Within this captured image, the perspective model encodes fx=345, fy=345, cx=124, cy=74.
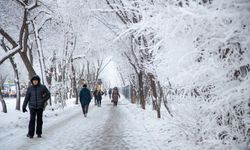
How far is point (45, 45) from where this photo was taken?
2706 centimetres

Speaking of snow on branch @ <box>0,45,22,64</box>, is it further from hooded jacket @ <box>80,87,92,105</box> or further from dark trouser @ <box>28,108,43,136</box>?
dark trouser @ <box>28,108,43,136</box>

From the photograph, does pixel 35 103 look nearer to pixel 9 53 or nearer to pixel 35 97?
pixel 35 97

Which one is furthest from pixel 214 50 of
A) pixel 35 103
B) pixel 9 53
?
pixel 9 53

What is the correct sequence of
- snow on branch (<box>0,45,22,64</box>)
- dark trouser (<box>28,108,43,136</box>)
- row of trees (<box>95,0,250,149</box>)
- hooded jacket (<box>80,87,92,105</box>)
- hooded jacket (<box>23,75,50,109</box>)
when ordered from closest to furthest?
row of trees (<box>95,0,250,149</box>), dark trouser (<box>28,108,43,136</box>), hooded jacket (<box>23,75,50,109</box>), snow on branch (<box>0,45,22,64</box>), hooded jacket (<box>80,87,92,105</box>)

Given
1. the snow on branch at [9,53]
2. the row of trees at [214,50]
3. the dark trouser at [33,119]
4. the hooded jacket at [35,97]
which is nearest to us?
the row of trees at [214,50]

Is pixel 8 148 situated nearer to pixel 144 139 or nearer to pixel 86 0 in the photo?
pixel 144 139

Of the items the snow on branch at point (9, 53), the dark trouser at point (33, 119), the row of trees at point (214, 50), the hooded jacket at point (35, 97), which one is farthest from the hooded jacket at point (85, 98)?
the row of trees at point (214, 50)

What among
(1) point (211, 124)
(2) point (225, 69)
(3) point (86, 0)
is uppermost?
(3) point (86, 0)

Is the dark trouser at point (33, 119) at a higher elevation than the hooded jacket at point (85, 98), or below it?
below

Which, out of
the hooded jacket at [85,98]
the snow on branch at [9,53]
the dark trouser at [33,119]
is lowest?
the dark trouser at [33,119]

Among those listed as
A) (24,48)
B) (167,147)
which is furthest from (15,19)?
(167,147)

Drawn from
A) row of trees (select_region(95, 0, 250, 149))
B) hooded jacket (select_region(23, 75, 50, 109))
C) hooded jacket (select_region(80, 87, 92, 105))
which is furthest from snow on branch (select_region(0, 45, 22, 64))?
row of trees (select_region(95, 0, 250, 149))

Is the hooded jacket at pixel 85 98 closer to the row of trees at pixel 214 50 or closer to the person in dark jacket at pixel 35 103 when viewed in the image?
the person in dark jacket at pixel 35 103

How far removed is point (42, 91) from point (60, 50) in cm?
2287
